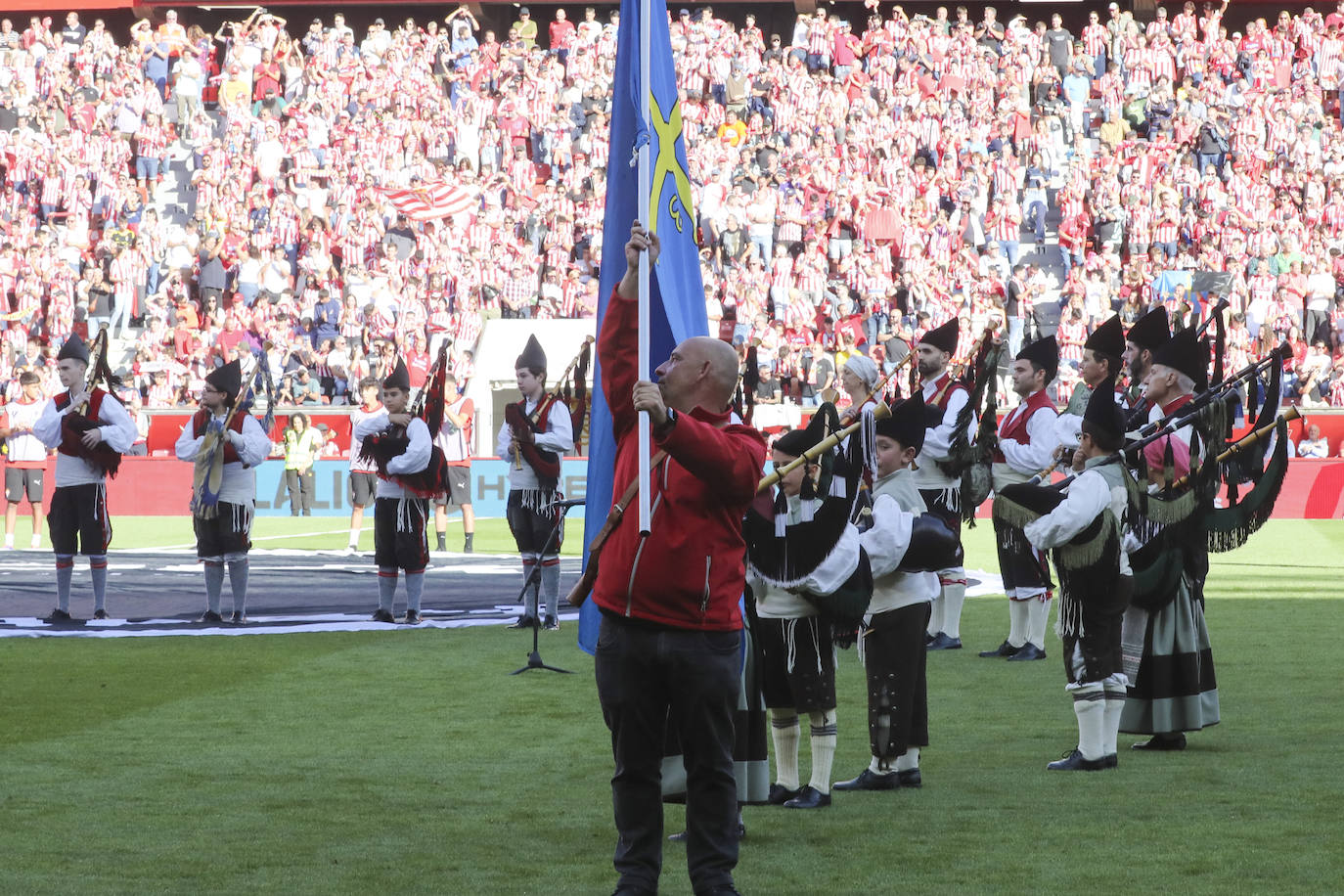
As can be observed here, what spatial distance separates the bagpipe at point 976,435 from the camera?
11547mm

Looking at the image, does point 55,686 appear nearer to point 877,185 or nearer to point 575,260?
point 575,260

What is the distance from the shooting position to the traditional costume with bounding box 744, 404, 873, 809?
6570mm

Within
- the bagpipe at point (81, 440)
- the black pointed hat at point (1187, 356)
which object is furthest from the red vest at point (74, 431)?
the black pointed hat at point (1187, 356)

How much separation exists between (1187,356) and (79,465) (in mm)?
8610

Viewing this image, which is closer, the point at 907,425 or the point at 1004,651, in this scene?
the point at 907,425

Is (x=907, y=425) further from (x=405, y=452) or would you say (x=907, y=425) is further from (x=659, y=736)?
(x=405, y=452)

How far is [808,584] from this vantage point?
653cm

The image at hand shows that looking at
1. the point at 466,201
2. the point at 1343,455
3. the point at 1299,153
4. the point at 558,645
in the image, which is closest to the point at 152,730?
the point at 558,645

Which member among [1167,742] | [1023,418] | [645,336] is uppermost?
[645,336]

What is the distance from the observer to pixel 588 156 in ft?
112

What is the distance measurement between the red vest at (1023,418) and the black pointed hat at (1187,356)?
8.09 ft

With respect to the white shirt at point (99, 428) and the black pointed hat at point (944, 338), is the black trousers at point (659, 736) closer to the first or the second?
the black pointed hat at point (944, 338)

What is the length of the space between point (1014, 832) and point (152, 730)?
451 centimetres

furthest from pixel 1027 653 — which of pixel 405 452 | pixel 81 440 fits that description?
pixel 81 440
